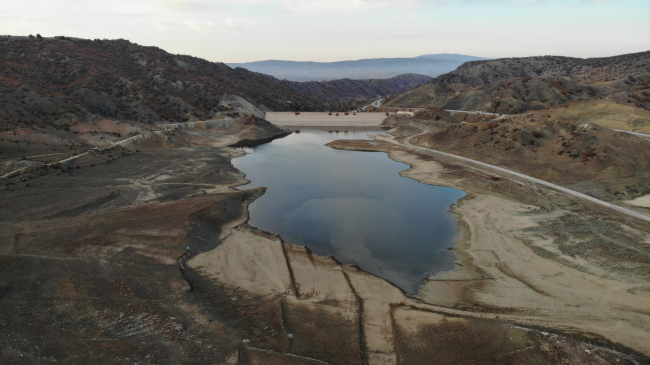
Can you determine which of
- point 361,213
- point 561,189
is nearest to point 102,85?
point 361,213

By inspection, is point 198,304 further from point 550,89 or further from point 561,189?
point 550,89

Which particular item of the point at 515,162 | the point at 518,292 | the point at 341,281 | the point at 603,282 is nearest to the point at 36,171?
the point at 341,281

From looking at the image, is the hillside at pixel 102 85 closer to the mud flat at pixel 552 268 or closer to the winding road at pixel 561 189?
the winding road at pixel 561 189

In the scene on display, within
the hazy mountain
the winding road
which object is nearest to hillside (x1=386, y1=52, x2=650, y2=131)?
the hazy mountain

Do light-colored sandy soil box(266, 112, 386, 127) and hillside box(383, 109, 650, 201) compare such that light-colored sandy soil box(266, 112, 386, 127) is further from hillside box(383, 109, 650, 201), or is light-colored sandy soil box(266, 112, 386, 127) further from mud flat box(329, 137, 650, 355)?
mud flat box(329, 137, 650, 355)

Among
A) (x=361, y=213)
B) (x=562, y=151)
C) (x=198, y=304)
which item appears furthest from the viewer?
(x=562, y=151)

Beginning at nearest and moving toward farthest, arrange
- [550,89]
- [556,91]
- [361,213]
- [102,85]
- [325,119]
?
[361,213] < [102,85] < [556,91] < [550,89] < [325,119]
